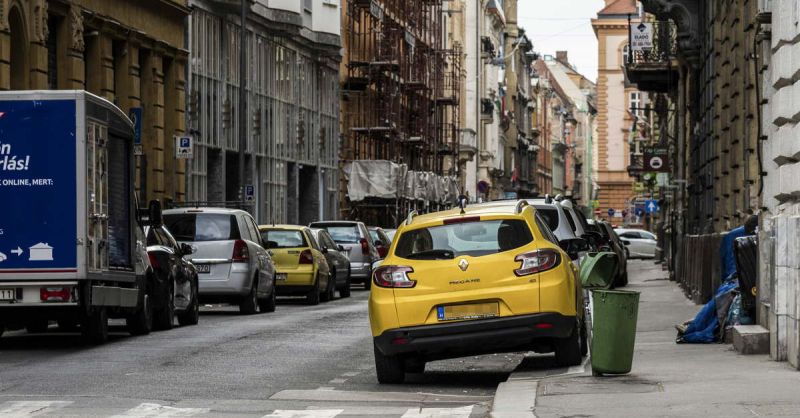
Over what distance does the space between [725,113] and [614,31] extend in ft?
387

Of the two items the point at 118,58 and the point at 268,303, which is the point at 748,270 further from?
the point at 118,58

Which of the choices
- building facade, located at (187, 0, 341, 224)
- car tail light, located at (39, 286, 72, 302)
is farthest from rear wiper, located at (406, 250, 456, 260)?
building facade, located at (187, 0, 341, 224)

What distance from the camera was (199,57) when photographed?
4712 centimetres

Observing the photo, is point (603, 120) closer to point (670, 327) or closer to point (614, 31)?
point (614, 31)

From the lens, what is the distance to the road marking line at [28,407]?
13008 millimetres

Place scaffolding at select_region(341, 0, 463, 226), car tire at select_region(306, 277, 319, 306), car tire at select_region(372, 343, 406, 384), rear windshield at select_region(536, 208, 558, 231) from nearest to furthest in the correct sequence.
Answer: car tire at select_region(372, 343, 406, 384), rear windshield at select_region(536, 208, 558, 231), car tire at select_region(306, 277, 319, 306), scaffolding at select_region(341, 0, 463, 226)

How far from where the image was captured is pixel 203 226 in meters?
28.5

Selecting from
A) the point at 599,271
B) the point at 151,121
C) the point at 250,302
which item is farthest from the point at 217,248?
the point at 151,121

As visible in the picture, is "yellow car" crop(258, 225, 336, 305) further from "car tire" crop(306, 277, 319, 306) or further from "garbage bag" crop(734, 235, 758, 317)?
"garbage bag" crop(734, 235, 758, 317)

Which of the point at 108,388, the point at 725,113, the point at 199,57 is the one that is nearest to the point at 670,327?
the point at 725,113

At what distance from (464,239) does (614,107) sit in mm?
136968

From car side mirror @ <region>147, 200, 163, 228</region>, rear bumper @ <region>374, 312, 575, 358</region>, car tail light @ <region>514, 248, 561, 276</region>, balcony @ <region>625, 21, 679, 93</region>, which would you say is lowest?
rear bumper @ <region>374, 312, 575, 358</region>

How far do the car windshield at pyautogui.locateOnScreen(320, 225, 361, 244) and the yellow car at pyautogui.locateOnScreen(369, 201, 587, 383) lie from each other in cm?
2617

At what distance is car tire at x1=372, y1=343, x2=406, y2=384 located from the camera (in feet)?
52.6
